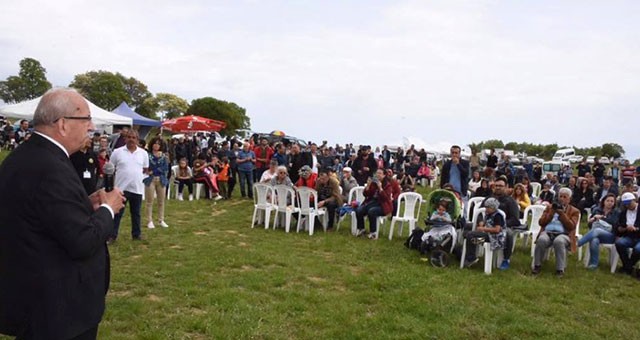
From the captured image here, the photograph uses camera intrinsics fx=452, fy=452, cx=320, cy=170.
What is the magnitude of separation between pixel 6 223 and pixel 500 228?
6385 mm

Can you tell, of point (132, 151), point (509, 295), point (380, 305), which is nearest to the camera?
point (380, 305)

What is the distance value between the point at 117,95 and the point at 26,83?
37.6 feet

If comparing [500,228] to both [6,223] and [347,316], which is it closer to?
[347,316]

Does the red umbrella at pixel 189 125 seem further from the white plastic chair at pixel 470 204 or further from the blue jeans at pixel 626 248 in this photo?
the blue jeans at pixel 626 248

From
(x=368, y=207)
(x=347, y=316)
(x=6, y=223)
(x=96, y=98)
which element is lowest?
(x=347, y=316)

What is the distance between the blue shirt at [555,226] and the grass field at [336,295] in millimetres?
634

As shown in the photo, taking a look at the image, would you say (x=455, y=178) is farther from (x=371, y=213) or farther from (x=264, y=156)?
(x=264, y=156)

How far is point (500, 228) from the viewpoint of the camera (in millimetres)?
6773

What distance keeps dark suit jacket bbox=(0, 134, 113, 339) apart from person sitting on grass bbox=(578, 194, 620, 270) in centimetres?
766

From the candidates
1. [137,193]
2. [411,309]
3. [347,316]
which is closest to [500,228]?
[411,309]

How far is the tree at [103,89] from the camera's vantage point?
220ft

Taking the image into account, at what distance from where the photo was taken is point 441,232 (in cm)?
727

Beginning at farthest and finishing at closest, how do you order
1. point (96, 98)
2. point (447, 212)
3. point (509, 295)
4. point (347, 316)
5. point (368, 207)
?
1. point (96, 98)
2. point (368, 207)
3. point (447, 212)
4. point (509, 295)
5. point (347, 316)

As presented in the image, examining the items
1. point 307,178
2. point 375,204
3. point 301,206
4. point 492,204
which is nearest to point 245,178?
point 307,178
